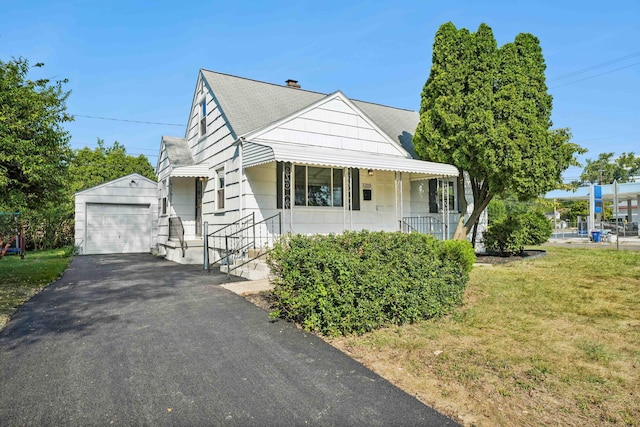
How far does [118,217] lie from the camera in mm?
16766

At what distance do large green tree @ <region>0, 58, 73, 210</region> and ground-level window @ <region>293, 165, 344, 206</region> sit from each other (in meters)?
5.47

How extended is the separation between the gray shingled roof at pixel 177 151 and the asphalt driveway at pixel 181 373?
832 cm

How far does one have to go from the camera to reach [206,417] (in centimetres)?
275

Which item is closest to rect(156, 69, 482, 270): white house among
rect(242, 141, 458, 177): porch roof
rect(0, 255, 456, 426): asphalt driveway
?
rect(242, 141, 458, 177): porch roof

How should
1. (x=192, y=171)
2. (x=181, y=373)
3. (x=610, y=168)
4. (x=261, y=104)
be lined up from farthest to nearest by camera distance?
(x=610, y=168) < (x=192, y=171) < (x=261, y=104) < (x=181, y=373)

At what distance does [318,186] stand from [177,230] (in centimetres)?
573

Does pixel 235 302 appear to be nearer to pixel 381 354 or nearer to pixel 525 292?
pixel 381 354

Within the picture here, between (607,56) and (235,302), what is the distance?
3192 centimetres

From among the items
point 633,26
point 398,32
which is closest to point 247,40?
point 398,32

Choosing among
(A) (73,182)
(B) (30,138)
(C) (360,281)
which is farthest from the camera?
(A) (73,182)

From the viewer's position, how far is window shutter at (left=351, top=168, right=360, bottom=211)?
36.7ft

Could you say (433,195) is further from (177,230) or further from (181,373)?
(181,373)

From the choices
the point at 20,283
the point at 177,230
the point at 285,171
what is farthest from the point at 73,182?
the point at 285,171

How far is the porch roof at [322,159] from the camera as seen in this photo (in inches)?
329
